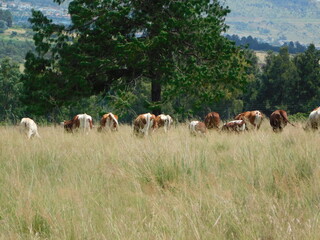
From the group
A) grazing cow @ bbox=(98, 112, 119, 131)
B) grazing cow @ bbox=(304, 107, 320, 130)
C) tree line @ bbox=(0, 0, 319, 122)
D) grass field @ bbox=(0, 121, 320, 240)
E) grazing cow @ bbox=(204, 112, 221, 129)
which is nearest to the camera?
grass field @ bbox=(0, 121, 320, 240)

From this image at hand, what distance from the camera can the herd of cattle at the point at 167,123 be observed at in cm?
1140

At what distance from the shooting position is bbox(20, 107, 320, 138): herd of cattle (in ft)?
37.4

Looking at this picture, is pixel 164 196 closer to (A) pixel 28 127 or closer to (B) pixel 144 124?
(B) pixel 144 124

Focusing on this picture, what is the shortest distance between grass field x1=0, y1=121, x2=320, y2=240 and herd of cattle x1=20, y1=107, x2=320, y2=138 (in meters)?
4.14

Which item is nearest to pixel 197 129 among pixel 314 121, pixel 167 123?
pixel 167 123

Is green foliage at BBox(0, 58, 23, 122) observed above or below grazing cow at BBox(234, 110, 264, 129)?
below

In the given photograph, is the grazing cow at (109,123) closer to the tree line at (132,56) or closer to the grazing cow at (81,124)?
the grazing cow at (81,124)

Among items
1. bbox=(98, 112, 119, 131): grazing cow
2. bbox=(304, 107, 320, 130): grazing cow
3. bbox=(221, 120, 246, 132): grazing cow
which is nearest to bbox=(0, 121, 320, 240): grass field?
bbox=(304, 107, 320, 130): grazing cow

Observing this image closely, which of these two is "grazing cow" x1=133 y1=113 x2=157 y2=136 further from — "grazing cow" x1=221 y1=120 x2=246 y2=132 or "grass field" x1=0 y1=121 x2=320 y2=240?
"grass field" x1=0 y1=121 x2=320 y2=240

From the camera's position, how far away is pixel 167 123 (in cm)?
1320

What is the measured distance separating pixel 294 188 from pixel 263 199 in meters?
0.88

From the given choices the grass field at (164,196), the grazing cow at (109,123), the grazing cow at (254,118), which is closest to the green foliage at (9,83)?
the grazing cow at (109,123)

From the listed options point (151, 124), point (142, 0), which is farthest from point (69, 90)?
point (151, 124)

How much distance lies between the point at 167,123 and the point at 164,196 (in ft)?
27.0
